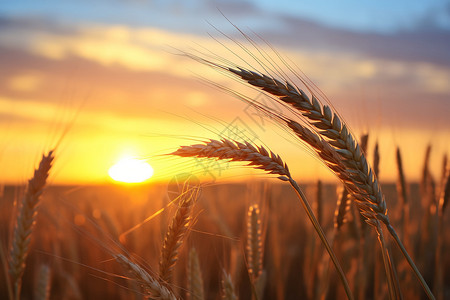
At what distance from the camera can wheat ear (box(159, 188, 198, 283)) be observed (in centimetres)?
164

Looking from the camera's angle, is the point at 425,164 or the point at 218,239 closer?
the point at 425,164

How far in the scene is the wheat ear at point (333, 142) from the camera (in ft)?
4.68

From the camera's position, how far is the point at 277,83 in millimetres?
1441

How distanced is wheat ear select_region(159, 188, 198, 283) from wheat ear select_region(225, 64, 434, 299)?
0.52 m

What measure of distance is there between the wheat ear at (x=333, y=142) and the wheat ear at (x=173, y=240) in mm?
516

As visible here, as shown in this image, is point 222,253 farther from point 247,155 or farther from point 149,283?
point 247,155

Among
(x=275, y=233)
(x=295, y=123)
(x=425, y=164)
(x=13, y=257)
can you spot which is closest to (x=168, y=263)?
(x=295, y=123)

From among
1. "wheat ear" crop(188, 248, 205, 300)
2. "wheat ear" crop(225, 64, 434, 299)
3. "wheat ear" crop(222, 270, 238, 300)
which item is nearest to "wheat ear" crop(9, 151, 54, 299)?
"wheat ear" crop(188, 248, 205, 300)

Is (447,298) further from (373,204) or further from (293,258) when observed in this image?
(373,204)

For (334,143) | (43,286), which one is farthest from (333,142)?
(43,286)

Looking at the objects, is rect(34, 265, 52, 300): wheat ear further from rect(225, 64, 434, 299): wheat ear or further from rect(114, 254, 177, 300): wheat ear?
rect(225, 64, 434, 299): wheat ear

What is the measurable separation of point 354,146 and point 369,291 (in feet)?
11.8

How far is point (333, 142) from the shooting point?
145cm

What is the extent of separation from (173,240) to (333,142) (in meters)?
0.71
